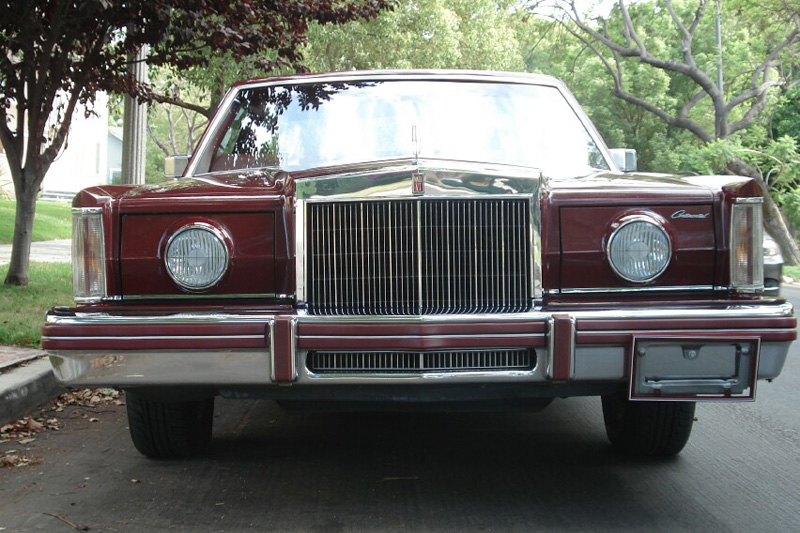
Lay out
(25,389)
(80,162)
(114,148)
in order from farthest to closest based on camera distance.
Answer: (114,148)
(80,162)
(25,389)

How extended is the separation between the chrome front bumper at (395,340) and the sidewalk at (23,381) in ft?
6.70

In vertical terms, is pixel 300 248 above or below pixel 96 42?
below

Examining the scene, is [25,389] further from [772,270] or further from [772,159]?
[772,159]

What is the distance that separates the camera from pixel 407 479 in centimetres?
439

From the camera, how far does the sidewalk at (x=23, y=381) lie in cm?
562

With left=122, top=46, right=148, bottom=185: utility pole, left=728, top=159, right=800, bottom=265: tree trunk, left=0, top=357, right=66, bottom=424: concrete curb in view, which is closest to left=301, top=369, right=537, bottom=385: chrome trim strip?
left=0, top=357, right=66, bottom=424: concrete curb

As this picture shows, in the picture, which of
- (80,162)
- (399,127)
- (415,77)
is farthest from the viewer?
(80,162)

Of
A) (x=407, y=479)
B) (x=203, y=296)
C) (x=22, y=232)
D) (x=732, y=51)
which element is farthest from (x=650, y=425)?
(x=732, y=51)

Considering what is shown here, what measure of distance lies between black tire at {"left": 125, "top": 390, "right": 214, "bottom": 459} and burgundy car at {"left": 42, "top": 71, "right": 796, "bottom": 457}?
0.47m

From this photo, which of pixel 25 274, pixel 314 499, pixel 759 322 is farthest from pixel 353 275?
pixel 25 274

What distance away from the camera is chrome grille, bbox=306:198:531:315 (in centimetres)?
376

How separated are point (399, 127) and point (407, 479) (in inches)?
69.1

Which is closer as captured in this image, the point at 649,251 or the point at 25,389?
the point at 649,251

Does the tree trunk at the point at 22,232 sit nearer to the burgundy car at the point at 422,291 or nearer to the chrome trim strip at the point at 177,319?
the burgundy car at the point at 422,291
